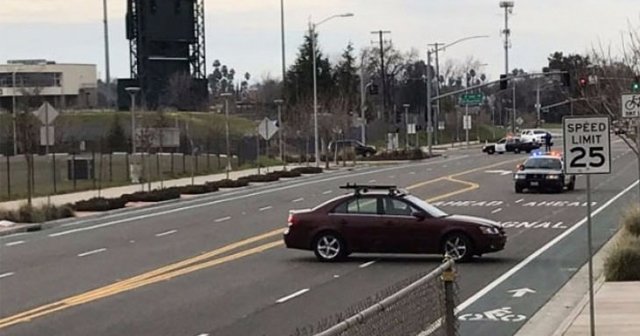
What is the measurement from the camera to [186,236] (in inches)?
1217

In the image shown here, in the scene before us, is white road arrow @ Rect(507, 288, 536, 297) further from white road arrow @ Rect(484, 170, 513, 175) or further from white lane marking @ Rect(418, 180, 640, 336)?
white road arrow @ Rect(484, 170, 513, 175)

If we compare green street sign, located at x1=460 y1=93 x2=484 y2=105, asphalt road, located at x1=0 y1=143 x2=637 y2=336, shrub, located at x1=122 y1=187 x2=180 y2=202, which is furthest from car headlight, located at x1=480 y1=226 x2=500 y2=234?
green street sign, located at x1=460 y1=93 x2=484 y2=105

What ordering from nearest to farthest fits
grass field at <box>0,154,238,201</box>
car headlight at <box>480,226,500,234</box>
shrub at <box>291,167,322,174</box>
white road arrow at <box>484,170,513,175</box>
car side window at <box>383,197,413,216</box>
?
car headlight at <box>480,226,500,234</box> < car side window at <box>383,197,413,216</box> < grass field at <box>0,154,238,201</box> < white road arrow at <box>484,170,513,175</box> < shrub at <box>291,167,322,174</box>

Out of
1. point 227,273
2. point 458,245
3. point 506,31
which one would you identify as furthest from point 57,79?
point 458,245

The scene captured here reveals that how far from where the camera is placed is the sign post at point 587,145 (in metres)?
14.1

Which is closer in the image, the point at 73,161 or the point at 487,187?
the point at 487,187

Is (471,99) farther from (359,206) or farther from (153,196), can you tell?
(359,206)

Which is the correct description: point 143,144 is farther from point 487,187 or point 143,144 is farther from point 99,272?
point 99,272

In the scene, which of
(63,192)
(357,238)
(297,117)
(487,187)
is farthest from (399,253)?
(297,117)

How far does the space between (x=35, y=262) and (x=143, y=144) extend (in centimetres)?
4062

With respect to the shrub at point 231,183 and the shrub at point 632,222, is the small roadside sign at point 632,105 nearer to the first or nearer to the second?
the shrub at point 632,222

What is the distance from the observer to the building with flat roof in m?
159

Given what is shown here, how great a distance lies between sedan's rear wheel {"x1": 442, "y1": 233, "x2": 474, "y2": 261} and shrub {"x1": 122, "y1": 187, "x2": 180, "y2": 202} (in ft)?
85.7

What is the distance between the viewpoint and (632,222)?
82.4ft
